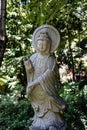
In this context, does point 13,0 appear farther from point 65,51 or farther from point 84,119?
point 84,119

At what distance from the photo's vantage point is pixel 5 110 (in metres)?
5.09

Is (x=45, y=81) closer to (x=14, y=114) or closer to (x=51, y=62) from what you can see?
(x=51, y=62)

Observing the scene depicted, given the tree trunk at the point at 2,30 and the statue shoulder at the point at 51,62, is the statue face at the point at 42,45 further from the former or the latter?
the tree trunk at the point at 2,30

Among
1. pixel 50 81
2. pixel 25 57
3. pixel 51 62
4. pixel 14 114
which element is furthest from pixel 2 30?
pixel 25 57

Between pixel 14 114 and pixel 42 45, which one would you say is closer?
pixel 42 45

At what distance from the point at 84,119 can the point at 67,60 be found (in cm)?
336

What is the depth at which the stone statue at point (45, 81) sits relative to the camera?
310 cm

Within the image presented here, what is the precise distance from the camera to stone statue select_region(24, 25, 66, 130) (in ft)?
10.2

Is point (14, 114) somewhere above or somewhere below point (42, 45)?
Result: below

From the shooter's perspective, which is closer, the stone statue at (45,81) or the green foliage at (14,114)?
the stone statue at (45,81)

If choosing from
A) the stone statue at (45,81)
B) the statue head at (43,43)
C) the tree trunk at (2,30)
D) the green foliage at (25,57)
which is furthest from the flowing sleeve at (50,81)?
the green foliage at (25,57)

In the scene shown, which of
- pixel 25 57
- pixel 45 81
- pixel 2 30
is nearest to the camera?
pixel 45 81

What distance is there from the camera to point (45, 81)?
3086 mm

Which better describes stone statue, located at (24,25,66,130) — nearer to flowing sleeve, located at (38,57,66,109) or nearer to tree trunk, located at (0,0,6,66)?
flowing sleeve, located at (38,57,66,109)
